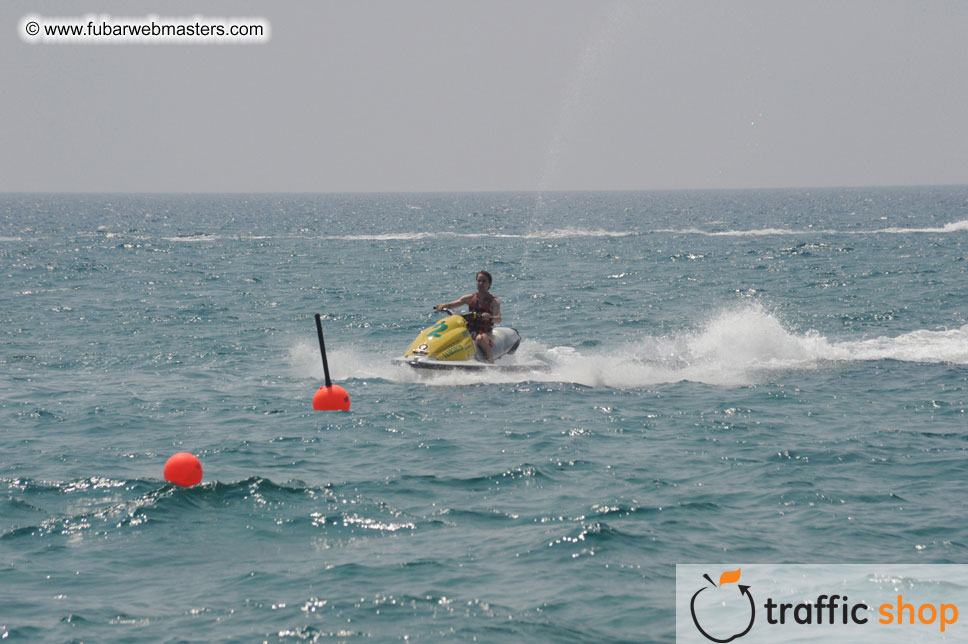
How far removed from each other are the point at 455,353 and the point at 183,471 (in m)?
6.51

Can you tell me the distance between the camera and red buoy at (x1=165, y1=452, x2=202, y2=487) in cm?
1074

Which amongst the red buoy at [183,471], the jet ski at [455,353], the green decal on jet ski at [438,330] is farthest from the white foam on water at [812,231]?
the red buoy at [183,471]

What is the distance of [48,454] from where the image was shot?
1230 cm

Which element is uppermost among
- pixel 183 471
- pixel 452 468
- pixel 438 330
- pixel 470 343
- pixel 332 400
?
pixel 438 330

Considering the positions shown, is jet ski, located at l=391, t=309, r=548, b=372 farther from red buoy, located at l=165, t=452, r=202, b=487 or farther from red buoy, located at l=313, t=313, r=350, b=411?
red buoy, located at l=165, t=452, r=202, b=487

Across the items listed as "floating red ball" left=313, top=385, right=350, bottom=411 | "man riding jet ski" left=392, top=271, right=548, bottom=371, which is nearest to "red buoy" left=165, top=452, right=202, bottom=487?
"floating red ball" left=313, top=385, right=350, bottom=411

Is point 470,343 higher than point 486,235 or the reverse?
the reverse

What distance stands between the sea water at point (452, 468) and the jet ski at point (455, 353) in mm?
285

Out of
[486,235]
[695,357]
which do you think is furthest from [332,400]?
[486,235]

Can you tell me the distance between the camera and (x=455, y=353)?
16.5m

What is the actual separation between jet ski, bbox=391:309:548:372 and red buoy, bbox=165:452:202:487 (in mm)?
6011

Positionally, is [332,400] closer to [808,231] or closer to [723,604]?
[723,604]

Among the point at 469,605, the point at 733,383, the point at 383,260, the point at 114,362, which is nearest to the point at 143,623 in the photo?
the point at 469,605

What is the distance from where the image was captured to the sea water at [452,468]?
784cm
